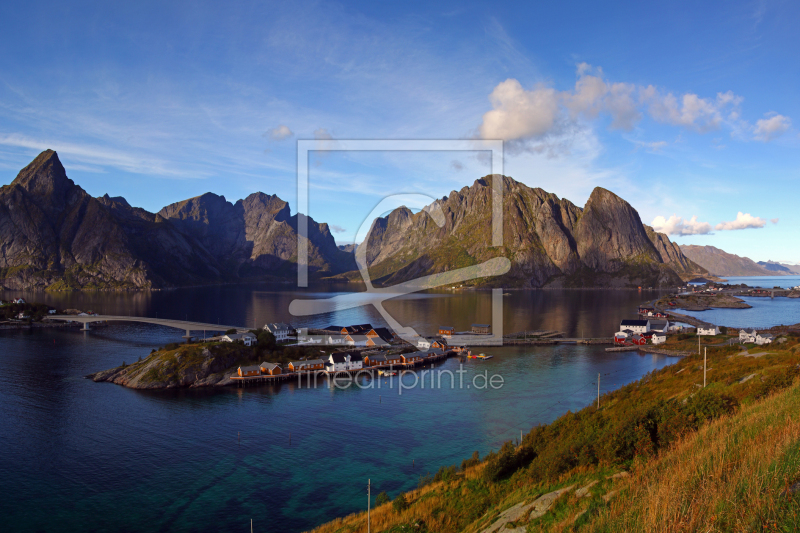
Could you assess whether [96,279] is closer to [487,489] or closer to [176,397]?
[176,397]

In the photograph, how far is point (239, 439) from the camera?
32.6 m

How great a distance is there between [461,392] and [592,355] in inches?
1092

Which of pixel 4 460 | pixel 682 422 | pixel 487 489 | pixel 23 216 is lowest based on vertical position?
pixel 4 460

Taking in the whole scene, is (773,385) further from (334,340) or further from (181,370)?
(334,340)

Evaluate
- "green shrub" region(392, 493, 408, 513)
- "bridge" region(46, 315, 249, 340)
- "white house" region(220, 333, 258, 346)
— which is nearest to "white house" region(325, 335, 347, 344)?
"white house" region(220, 333, 258, 346)

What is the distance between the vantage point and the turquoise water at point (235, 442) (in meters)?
23.5

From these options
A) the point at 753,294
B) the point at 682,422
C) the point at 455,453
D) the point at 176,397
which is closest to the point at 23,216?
the point at 176,397

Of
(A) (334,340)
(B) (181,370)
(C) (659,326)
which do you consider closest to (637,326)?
(C) (659,326)

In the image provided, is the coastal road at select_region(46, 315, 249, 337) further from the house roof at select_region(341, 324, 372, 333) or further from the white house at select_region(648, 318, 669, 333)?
the white house at select_region(648, 318, 669, 333)

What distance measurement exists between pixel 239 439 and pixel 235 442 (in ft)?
1.87

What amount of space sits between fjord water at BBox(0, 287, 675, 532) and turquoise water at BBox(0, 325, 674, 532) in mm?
105

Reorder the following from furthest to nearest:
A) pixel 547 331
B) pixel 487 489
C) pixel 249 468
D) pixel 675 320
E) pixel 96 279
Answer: pixel 96 279, pixel 675 320, pixel 547 331, pixel 249 468, pixel 487 489

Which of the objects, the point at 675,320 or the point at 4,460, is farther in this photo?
the point at 675,320

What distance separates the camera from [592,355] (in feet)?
206
